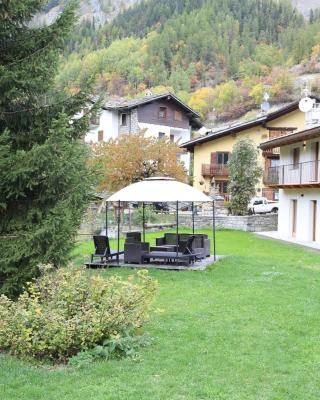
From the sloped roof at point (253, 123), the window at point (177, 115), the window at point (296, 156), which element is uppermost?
the window at point (177, 115)

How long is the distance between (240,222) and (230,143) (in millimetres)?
16842

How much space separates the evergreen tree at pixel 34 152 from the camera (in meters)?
7.91

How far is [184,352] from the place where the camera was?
6.54 metres

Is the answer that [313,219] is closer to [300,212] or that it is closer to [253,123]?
[300,212]

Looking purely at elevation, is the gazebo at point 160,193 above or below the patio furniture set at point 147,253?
above

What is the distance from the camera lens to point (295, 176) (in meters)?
25.9

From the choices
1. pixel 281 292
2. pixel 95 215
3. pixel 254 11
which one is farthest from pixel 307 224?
pixel 254 11

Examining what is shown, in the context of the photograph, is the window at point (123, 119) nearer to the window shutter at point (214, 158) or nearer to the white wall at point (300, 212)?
the window shutter at point (214, 158)

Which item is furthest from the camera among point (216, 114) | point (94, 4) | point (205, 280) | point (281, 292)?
point (94, 4)

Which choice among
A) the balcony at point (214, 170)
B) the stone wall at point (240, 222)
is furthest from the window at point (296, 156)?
the balcony at point (214, 170)

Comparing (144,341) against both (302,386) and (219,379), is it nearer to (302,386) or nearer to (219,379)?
(219,379)

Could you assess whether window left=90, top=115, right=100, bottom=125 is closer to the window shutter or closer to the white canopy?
the white canopy

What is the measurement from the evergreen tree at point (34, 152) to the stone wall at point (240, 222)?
20.6 meters

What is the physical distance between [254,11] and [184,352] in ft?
426
